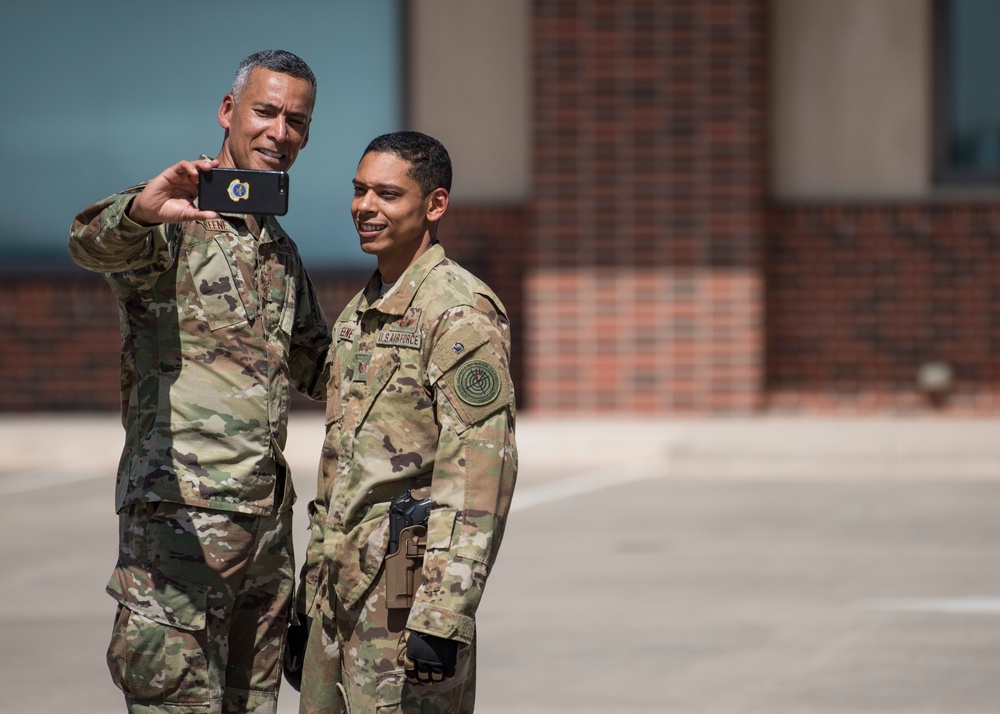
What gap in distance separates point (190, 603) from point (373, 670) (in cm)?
55

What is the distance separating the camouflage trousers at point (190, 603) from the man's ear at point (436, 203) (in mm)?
854

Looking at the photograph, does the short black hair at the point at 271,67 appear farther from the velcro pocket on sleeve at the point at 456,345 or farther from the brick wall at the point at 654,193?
the brick wall at the point at 654,193

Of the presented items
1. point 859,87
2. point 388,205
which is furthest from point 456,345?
point 859,87

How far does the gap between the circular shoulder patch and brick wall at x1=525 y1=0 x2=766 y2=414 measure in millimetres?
10213

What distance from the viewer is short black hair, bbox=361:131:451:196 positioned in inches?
140

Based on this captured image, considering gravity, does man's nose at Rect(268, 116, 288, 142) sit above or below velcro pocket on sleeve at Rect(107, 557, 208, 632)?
above

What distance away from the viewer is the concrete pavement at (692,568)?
614 centimetres

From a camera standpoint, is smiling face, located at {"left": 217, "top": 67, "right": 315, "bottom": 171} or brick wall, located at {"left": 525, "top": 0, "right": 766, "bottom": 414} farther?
brick wall, located at {"left": 525, "top": 0, "right": 766, "bottom": 414}

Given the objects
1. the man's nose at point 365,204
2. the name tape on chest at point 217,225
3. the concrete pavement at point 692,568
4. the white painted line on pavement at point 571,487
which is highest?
the man's nose at point 365,204

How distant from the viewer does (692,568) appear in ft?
27.5

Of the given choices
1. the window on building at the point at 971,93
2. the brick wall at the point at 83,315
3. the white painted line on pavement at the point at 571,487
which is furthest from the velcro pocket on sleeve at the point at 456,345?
the window on building at the point at 971,93

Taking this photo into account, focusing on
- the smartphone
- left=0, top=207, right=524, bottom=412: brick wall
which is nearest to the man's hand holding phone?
the smartphone

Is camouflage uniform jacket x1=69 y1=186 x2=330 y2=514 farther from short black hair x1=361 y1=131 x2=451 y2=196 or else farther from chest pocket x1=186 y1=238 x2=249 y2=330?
short black hair x1=361 y1=131 x2=451 y2=196

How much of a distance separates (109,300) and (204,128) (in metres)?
1.84
